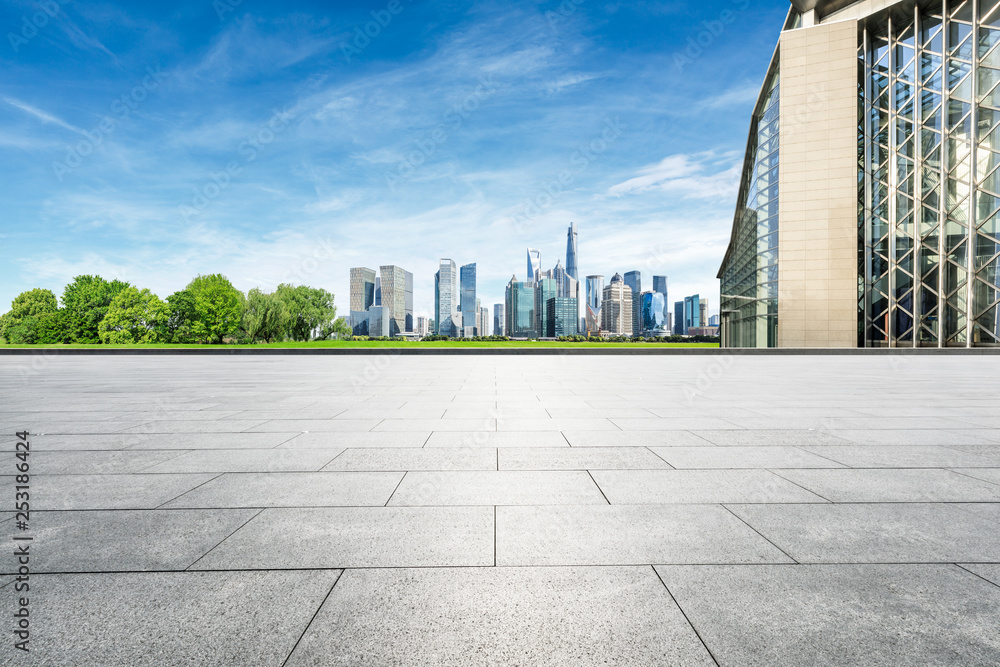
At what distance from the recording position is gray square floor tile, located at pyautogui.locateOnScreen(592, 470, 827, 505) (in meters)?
4.25

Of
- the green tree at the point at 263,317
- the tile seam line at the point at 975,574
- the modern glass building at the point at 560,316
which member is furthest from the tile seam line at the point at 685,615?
the modern glass building at the point at 560,316

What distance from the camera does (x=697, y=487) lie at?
457 centimetres

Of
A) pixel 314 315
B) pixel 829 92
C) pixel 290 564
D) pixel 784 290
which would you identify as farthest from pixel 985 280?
pixel 314 315

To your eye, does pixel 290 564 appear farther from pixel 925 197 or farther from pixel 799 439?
pixel 925 197

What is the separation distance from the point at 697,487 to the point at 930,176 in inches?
1739

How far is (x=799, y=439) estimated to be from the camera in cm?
659

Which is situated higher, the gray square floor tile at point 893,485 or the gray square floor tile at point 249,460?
the gray square floor tile at point 249,460

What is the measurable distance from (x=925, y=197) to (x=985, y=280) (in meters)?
6.97

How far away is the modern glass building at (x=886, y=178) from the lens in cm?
3338

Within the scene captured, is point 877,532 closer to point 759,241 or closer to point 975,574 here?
point 975,574

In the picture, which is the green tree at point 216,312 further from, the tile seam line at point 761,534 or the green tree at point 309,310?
the tile seam line at point 761,534
